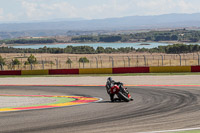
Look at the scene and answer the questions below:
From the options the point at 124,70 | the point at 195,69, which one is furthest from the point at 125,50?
the point at 195,69

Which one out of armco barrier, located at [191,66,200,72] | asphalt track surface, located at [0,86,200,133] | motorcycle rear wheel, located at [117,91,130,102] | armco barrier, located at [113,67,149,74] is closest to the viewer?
asphalt track surface, located at [0,86,200,133]

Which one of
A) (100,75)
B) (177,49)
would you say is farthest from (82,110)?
(177,49)

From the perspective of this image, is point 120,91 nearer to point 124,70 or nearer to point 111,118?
point 111,118

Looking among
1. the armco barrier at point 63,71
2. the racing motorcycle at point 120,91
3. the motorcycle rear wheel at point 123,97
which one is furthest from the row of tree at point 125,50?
the motorcycle rear wheel at point 123,97

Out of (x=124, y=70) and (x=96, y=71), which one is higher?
(x=124, y=70)

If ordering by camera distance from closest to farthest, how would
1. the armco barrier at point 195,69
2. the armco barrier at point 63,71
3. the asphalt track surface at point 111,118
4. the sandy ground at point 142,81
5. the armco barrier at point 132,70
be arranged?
the asphalt track surface at point 111,118 → the sandy ground at point 142,81 → the armco barrier at point 195,69 → the armco barrier at point 132,70 → the armco barrier at point 63,71

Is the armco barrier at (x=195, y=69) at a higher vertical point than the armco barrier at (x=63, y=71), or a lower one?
higher

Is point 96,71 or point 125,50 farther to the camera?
point 125,50

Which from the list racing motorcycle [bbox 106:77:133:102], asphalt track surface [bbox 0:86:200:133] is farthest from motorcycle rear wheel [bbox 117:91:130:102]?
asphalt track surface [bbox 0:86:200:133]

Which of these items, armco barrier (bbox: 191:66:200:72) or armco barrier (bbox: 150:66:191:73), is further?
armco barrier (bbox: 150:66:191:73)

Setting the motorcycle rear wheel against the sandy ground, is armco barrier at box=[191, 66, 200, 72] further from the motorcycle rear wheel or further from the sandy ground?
the motorcycle rear wheel

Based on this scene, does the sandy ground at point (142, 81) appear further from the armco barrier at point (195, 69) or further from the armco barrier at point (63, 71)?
the armco barrier at point (63, 71)

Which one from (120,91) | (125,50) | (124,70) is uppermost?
(120,91)

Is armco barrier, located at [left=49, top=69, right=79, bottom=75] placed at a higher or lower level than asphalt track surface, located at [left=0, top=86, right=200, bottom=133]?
lower
